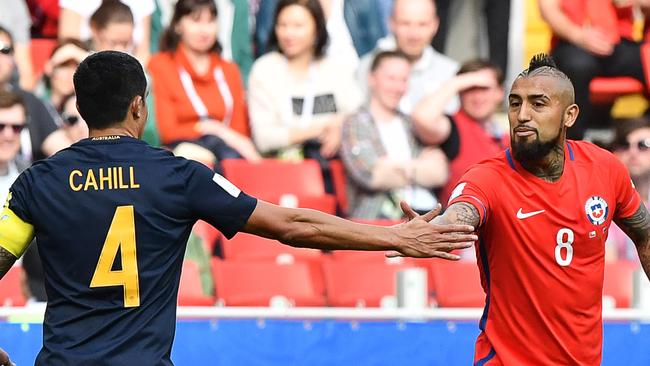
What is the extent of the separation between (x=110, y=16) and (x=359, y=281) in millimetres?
2776

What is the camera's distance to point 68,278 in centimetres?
452

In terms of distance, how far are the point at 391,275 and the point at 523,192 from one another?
2993 mm

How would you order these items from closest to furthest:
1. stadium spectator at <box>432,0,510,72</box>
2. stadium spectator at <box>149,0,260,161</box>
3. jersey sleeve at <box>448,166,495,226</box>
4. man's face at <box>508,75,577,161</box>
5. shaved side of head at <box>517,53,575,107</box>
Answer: jersey sleeve at <box>448,166,495,226</box>
man's face at <box>508,75,577,161</box>
shaved side of head at <box>517,53,575,107</box>
stadium spectator at <box>149,0,260,161</box>
stadium spectator at <box>432,0,510,72</box>

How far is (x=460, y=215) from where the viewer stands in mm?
5328

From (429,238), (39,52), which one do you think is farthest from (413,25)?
(429,238)

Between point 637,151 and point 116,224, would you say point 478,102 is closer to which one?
Answer: point 637,151

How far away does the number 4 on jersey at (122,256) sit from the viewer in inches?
177

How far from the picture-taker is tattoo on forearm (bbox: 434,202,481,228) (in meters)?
5.20

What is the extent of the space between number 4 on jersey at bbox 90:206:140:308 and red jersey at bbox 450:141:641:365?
1550mm

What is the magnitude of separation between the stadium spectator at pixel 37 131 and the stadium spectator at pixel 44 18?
0.91 m

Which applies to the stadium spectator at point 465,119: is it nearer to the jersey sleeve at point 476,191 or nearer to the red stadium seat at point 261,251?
the red stadium seat at point 261,251

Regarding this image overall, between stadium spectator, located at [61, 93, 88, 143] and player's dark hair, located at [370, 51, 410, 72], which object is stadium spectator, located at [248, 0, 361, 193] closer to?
player's dark hair, located at [370, 51, 410, 72]

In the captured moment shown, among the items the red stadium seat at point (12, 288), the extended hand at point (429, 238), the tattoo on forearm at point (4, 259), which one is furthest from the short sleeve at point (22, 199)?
the red stadium seat at point (12, 288)

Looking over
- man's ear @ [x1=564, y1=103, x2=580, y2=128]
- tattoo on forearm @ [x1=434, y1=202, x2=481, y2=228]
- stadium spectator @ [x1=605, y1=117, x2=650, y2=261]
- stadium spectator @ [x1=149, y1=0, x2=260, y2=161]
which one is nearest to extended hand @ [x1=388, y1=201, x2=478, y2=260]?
tattoo on forearm @ [x1=434, y1=202, x2=481, y2=228]
